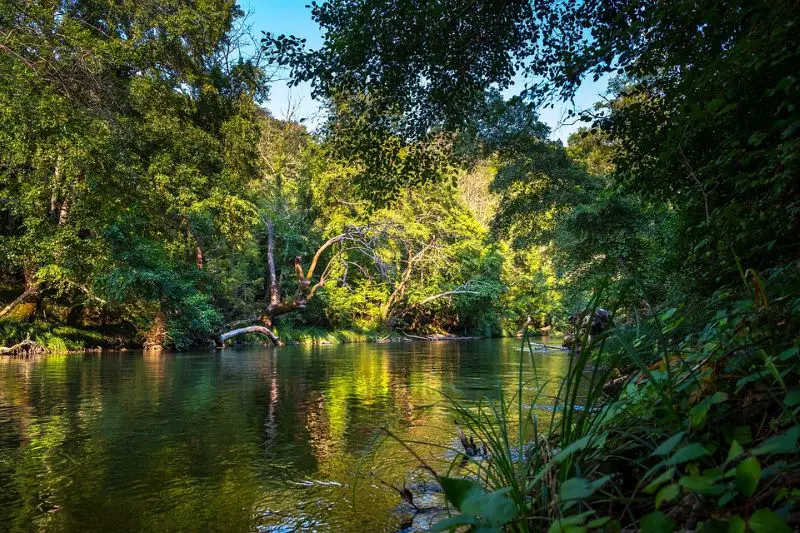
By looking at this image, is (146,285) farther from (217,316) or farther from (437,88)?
(437,88)

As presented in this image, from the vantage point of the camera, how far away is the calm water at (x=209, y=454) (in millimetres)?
2965

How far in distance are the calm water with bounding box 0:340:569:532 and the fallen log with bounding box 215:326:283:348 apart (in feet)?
44.6

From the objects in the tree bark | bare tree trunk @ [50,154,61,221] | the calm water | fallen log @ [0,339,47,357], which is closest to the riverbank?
fallen log @ [0,339,47,357]

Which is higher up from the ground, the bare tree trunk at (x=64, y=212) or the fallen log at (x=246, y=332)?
the bare tree trunk at (x=64, y=212)

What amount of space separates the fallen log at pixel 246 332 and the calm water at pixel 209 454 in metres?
13.6

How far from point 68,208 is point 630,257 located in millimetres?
18830

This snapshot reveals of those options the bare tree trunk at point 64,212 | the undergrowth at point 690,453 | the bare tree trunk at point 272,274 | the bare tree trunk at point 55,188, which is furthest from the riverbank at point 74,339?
the undergrowth at point 690,453

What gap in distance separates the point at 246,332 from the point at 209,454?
69.0ft

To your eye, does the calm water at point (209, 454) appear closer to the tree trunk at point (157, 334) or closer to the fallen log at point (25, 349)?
the fallen log at point (25, 349)

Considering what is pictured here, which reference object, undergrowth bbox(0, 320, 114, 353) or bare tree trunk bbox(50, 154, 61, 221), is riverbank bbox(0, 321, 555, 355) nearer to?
undergrowth bbox(0, 320, 114, 353)

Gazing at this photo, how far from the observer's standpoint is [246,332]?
80.4ft

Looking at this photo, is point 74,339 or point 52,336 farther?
point 74,339

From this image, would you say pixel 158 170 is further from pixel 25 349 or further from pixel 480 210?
pixel 480 210

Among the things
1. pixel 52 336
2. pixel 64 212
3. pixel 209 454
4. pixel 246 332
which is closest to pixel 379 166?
pixel 209 454
